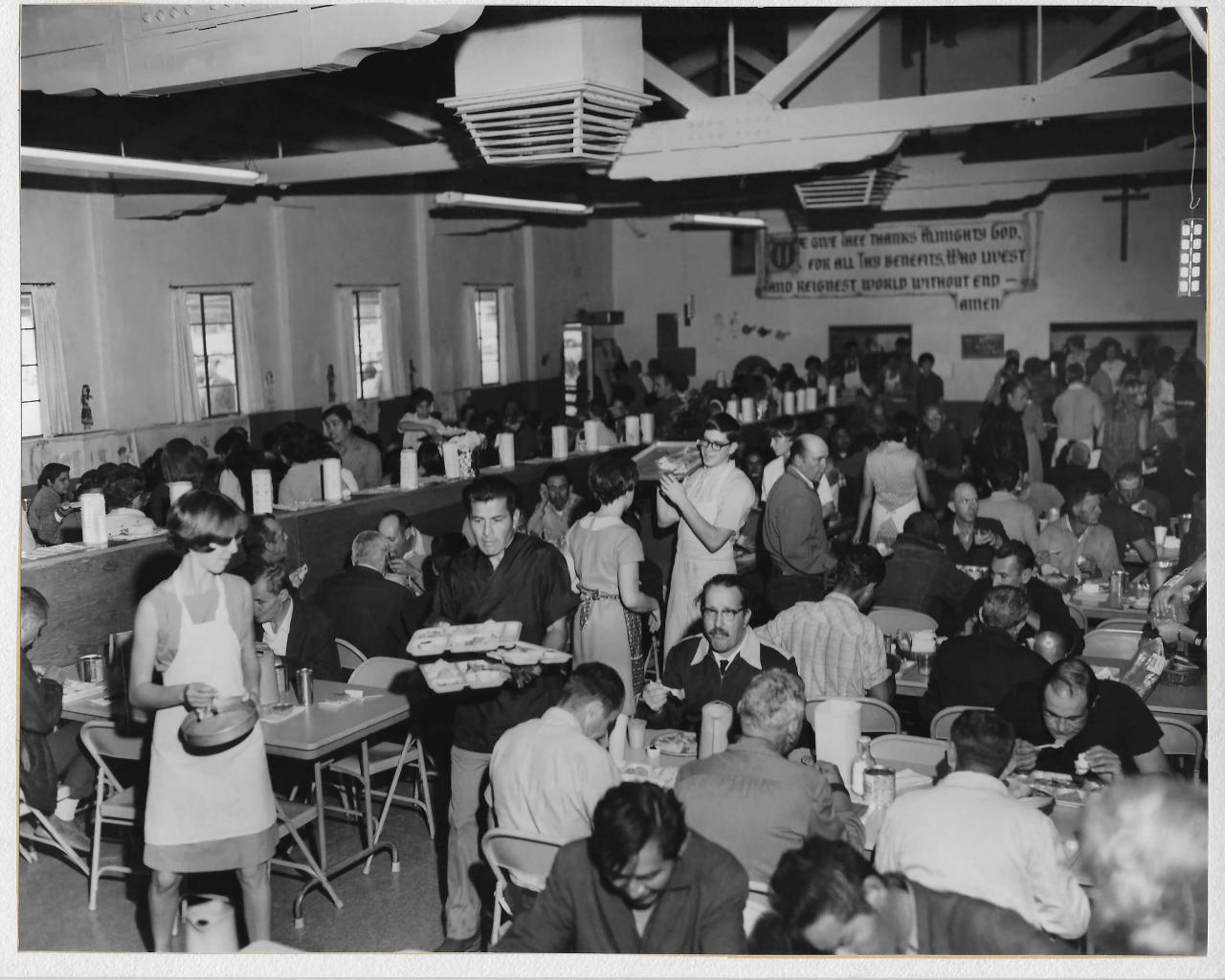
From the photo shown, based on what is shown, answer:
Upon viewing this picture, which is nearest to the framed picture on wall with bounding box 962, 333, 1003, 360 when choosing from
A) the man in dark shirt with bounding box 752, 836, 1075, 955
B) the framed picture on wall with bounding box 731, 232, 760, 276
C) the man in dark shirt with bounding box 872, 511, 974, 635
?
the framed picture on wall with bounding box 731, 232, 760, 276

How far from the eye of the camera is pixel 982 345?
17656 millimetres

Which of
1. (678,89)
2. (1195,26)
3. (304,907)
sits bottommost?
(304,907)

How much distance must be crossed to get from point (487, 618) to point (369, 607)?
1.85m

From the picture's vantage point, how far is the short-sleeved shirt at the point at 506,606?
437cm

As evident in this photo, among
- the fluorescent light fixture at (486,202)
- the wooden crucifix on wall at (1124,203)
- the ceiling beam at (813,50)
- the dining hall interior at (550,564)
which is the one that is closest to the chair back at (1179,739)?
the dining hall interior at (550,564)

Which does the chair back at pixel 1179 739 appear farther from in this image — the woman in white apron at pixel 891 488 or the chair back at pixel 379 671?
the woman in white apron at pixel 891 488

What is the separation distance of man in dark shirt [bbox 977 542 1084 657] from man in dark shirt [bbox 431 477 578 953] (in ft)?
7.56

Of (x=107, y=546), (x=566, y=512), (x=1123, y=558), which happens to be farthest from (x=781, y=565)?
(x=107, y=546)

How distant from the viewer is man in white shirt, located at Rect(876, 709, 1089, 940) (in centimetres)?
323

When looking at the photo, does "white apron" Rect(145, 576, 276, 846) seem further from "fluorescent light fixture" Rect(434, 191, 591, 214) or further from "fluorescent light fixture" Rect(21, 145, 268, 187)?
"fluorescent light fixture" Rect(434, 191, 591, 214)

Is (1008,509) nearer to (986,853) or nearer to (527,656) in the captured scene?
(527,656)

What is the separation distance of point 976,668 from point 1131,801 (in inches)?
38.9

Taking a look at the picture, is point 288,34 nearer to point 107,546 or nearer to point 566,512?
point 107,546

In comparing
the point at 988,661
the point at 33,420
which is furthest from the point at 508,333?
the point at 988,661
